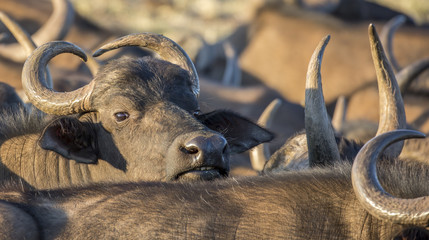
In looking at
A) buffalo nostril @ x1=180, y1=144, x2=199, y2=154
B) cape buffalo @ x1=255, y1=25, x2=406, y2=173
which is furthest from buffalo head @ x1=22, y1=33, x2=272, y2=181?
cape buffalo @ x1=255, y1=25, x2=406, y2=173

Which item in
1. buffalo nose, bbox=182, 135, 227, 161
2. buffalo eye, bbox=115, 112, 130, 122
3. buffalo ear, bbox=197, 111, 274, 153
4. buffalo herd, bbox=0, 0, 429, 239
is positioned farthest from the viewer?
buffalo ear, bbox=197, 111, 274, 153

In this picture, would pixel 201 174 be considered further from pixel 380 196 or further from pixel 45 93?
pixel 380 196

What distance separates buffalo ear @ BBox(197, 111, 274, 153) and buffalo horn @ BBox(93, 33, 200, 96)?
0.25 meters

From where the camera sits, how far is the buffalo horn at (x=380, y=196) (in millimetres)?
3112

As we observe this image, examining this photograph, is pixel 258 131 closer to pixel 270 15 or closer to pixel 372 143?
pixel 372 143

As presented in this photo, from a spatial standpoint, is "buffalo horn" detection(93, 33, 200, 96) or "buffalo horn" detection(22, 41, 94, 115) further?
"buffalo horn" detection(93, 33, 200, 96)

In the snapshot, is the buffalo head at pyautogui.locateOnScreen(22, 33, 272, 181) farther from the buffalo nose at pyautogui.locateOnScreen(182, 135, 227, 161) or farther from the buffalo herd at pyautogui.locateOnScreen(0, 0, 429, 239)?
the buffalo nose at pyautogui.locateOnScreen(182, 135, 227, 161)

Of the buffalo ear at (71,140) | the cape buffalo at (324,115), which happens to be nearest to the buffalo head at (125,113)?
the buffalo ear at (71,140)

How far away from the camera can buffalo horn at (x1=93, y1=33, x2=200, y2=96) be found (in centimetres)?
557

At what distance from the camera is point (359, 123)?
9.88 meters

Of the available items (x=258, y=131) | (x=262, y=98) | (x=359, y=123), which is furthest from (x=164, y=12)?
(x=258, y=131)

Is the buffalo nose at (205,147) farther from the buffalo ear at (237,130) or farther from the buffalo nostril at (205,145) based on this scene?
the buffalo ear at (237,130)

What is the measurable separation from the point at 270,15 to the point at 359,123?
5.72 m

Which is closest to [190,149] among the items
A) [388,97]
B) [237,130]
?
[237,130]
